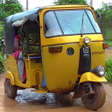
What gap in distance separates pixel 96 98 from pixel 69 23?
5.83 ft

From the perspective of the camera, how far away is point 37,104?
7.94 meters

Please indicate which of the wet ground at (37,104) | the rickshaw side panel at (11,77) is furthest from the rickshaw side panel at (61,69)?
the rickshaw side panel at (11,77)

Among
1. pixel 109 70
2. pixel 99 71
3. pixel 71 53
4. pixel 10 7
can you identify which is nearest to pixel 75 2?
pixel 10 7

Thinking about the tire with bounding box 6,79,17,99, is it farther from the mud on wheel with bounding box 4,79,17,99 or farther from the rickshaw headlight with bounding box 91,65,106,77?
the rickshaw headlight with bounding box 91,65,106,77

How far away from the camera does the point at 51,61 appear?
6.67 m

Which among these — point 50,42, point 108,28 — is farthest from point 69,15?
point 108,28

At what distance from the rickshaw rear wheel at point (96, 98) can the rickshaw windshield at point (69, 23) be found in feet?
4.14

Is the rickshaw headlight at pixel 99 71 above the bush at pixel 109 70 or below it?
above

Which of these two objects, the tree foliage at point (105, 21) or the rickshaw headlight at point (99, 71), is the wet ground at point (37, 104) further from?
the tree foliage at point (105, 21)

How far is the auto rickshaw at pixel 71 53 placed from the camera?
6512mm

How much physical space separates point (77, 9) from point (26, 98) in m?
3.08

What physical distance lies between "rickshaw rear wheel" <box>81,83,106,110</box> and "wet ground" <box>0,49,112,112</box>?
0.15m

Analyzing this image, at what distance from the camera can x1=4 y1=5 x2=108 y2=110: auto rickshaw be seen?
651 centimetres

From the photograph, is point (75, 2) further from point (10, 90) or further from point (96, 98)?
point (96, 98)
